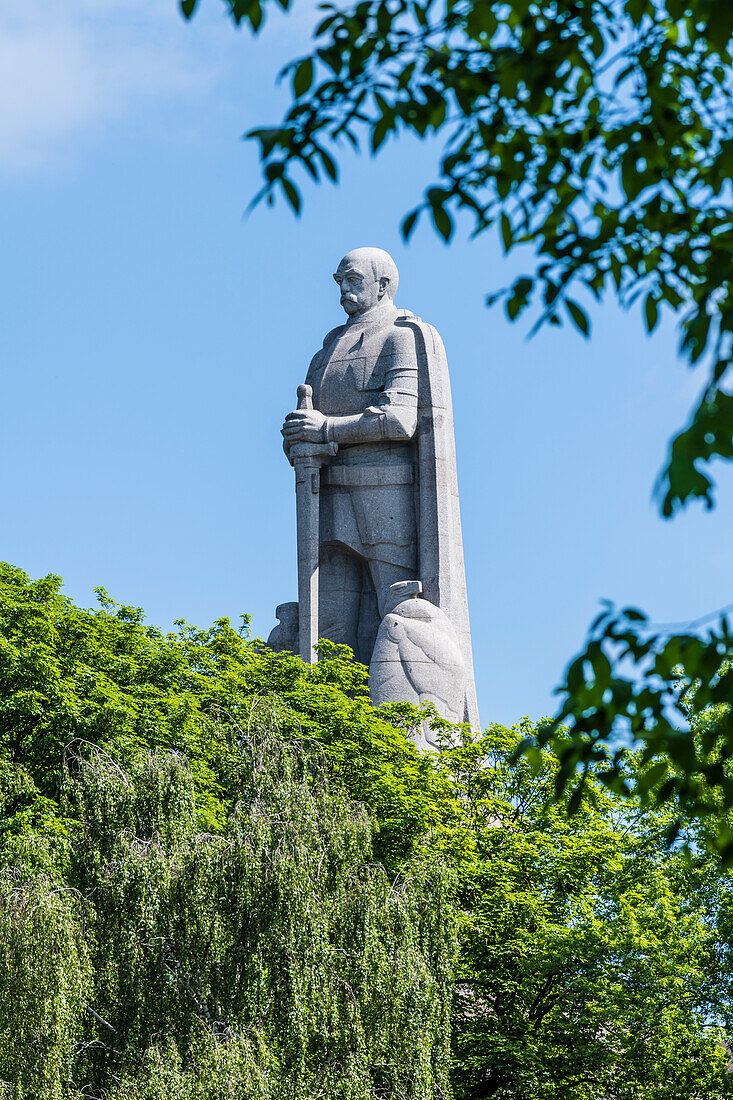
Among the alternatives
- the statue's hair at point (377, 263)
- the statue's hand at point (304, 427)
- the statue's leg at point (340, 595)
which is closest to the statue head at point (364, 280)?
the statue's hair at point (377, 263)

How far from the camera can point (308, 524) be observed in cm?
3064

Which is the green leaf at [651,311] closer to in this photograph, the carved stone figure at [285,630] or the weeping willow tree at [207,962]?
the weeping willow tree at [207,962]

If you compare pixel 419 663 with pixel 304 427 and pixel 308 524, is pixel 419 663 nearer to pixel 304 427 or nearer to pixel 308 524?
pixel 308 524

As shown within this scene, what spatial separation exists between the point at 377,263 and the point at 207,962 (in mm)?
17528

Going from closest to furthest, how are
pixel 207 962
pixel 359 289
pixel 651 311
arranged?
1. pixel 651 311
2. pixel 207 962
3. pixel 359 289

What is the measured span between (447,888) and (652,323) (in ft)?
40.9

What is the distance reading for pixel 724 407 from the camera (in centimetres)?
552

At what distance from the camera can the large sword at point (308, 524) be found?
99.8 feet

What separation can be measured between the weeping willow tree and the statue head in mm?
14928

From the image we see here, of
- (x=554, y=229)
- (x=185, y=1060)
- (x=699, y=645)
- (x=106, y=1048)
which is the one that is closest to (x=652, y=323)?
(x=554, y=229)

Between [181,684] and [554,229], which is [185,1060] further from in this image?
[181,684]

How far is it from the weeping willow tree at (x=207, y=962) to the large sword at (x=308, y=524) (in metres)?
12.6

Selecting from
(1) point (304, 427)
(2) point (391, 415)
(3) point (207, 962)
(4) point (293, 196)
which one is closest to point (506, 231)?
(4) point (293, 196)

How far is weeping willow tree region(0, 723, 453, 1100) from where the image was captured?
634 inches
